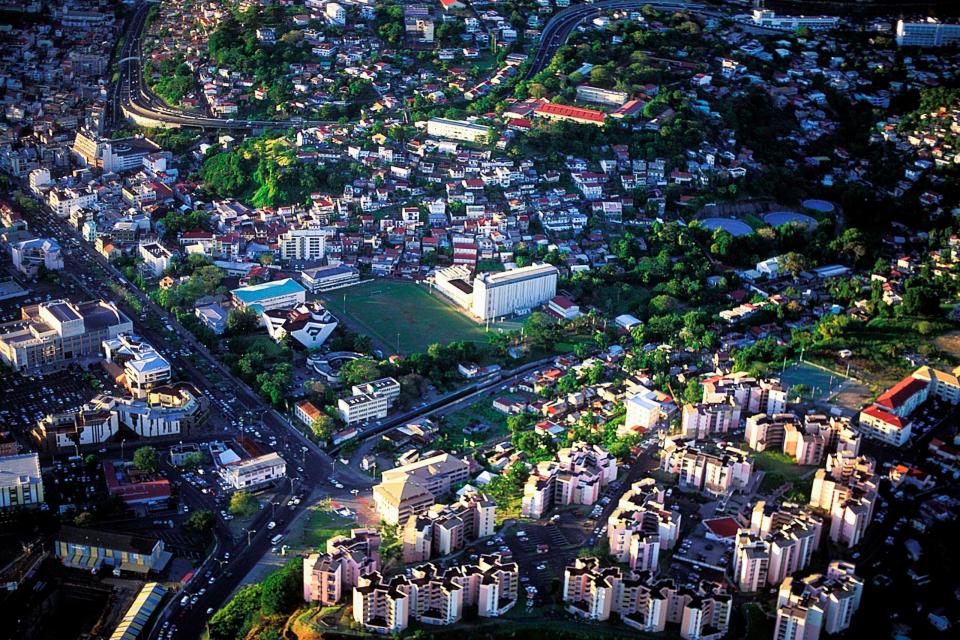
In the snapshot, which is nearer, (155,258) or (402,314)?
(402,314)

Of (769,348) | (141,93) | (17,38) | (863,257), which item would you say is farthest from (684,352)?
(17,38)

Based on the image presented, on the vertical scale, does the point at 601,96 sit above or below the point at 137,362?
above

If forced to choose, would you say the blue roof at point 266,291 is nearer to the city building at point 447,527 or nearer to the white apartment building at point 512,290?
the white apartment building at point 512,290

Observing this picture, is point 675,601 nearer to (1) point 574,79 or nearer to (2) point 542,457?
(2) point 542,457

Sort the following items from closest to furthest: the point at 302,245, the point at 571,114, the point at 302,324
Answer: the point at 302,324 < the point at 302,245 < the point at 571,114

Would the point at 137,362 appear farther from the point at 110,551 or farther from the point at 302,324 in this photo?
the point at 110,551

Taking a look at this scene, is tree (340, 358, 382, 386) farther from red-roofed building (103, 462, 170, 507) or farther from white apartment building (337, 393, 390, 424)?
red-roofed building (103, 462, 170, 507)

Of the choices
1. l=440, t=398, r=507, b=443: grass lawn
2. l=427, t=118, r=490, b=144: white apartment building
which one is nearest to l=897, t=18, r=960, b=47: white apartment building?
l=427, t=118, r=490, b=144: white apartment building

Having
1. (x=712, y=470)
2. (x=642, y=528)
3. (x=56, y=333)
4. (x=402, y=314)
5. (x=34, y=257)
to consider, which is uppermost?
(x=642, y=528)

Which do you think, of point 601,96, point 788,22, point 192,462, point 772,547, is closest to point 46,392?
point 192,462
